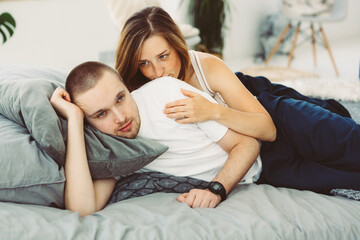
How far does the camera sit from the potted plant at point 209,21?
13.5 ft

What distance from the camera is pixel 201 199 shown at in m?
1.08

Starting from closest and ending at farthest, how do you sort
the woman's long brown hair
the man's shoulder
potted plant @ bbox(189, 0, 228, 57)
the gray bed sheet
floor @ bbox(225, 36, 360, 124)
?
the gray bed sheet
the man's shoulder
the woman's long brown hair
potted plant @ bbox(189, 0, 228, 57)
floor @ bbox(225, 36, 360, 124)

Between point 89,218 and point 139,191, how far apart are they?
0.73 ft

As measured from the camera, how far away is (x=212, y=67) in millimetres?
1477

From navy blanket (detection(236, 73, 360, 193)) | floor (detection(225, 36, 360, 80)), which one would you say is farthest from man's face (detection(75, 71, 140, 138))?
floor (detection(225, 36, 360, 80))

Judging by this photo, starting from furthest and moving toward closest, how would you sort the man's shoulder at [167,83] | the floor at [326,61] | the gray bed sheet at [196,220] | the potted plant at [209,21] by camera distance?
the floor at [326,61], the potted plant at [209,21], the man's shoulder at [167,83], the gray bed sheet at [196,220]

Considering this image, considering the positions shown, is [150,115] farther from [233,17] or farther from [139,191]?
[233,17]

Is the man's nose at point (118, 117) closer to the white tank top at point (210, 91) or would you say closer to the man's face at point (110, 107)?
the man's face at point (110, 107)

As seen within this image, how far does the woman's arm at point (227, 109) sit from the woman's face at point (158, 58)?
0.14 meters

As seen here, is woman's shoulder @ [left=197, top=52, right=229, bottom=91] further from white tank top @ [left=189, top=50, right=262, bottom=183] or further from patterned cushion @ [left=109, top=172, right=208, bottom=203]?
patterned cushion @ [left=109, top=172, right=208, bottom=203]

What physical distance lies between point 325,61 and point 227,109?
409 cm

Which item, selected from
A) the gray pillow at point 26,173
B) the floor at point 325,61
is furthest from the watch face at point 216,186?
the floor at point 325,61

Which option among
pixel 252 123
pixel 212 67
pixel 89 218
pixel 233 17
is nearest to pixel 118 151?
pixel 89 218

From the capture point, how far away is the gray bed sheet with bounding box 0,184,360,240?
913 mm
